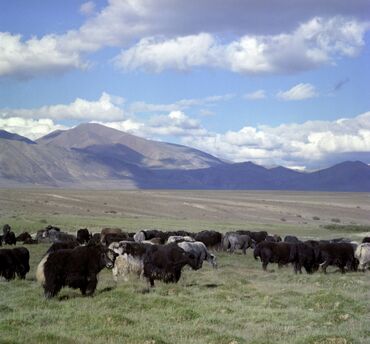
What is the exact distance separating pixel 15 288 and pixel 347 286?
37.3 feet

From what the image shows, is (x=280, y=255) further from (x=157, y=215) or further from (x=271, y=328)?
(x=157, y=215)

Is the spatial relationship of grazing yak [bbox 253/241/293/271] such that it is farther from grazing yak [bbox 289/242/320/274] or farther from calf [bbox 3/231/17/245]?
calf [bbox 3/231/17/245]

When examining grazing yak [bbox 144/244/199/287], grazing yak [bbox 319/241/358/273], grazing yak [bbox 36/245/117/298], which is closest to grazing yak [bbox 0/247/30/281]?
grazing yak [bbox 36/245/117/298]

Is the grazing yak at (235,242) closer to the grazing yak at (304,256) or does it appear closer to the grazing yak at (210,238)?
the grazing yak at (210,238)

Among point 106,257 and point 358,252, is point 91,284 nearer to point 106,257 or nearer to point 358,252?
point 106,257

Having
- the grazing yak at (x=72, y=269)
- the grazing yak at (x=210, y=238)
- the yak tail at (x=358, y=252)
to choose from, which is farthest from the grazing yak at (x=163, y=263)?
the grazing yak at (x=210, y=238)

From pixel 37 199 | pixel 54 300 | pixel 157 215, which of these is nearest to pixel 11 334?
pixel 54 300

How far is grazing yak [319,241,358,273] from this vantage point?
87.7ft

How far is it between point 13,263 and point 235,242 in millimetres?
18789

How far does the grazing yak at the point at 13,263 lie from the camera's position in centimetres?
2058

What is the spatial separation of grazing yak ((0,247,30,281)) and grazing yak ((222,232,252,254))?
18118mm

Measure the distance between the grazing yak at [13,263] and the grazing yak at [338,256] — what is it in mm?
13413

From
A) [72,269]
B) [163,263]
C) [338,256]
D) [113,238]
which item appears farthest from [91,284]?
[113,238]

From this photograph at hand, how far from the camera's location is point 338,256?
26.8m
